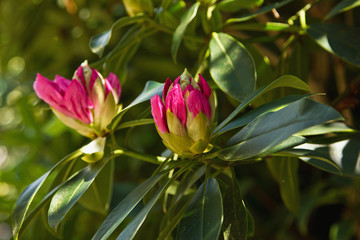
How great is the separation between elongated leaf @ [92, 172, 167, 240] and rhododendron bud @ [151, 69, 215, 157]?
5 centimetres

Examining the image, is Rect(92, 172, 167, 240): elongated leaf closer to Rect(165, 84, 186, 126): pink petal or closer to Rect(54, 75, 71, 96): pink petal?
Rect(165, 84, 186, 126): pink petal

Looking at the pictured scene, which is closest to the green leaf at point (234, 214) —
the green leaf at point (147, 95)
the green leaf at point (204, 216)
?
the green leaf at point (204, 216)

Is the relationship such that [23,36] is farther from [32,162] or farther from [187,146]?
[187,146]

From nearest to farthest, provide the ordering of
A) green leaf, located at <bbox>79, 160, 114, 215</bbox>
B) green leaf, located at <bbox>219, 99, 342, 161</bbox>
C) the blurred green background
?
1. green leaf, located at <bbox>219, 99, 342, 161</bbox>
2. green leaf, located at <bbox>79, 160, 114, 215</bbox>
3. the blurred green background

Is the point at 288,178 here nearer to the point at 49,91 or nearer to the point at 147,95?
the point at 147,95

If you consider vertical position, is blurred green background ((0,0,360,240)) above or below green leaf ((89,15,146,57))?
below

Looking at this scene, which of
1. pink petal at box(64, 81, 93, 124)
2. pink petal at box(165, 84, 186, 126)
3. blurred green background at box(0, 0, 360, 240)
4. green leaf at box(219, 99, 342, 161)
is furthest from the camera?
blurred green background at box(0, 0, 360, 240)

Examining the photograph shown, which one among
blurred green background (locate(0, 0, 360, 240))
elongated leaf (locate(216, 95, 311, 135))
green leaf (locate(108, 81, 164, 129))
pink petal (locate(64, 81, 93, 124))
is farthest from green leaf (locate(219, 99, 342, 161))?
blurred green background (locate(0, 0, 360, 240))

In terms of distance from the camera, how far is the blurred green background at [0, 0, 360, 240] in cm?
124

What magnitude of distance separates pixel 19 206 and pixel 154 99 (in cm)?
28

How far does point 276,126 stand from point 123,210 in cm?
22

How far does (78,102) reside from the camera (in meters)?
0.70

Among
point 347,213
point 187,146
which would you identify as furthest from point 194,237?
point 347,213

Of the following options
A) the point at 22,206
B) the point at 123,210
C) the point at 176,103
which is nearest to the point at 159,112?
the point at 176,103
